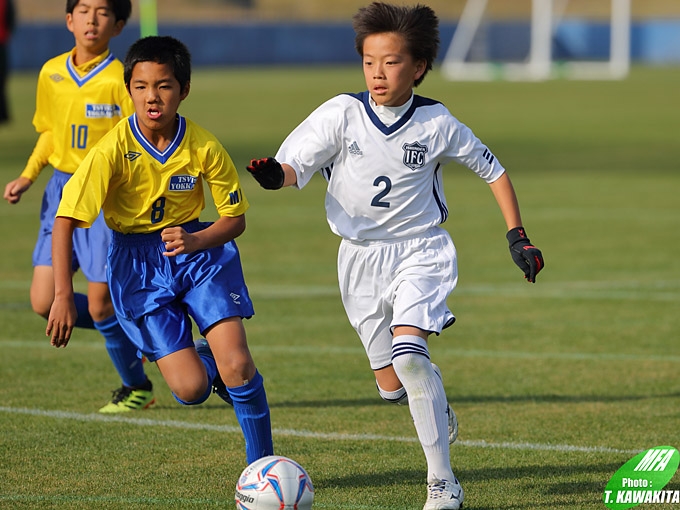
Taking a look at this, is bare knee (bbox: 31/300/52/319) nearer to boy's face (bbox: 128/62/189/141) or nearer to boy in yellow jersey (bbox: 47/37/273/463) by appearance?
boy in yellow jersey (bbox: 47/37/273/463)

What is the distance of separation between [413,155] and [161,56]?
1154 mm

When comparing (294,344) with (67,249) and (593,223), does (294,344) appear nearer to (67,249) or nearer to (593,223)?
(67,249)

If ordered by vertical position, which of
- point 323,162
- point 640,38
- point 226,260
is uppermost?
point 323,162

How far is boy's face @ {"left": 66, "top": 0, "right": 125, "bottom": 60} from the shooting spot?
22.4ft

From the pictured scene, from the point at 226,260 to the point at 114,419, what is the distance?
5.26 ft

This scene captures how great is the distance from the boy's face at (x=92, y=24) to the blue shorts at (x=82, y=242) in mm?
745

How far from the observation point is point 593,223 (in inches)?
563

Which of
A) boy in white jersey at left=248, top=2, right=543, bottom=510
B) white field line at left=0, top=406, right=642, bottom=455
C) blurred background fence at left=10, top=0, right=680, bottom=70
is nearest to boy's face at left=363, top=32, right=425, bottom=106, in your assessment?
boy in white jersey at left=248, top=2, right=543, bottom=510

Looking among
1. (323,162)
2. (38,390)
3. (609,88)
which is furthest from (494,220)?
(609,88)

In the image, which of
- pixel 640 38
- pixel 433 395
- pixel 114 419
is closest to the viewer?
pixel 433 395

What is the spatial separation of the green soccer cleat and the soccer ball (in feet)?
7.12

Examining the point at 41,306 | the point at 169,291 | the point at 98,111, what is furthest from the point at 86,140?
the point at 169,291

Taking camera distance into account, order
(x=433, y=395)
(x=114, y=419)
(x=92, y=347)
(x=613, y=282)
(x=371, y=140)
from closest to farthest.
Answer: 1. (x=433, y=395)
2. (x=371, y=140)
3. (x=114, y=419)
4. (x=92, y=347)
5. (x=613, y=282)

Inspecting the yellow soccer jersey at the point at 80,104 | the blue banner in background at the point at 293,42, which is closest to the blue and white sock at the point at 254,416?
the yellow soccer jersey at the point at 80,104
